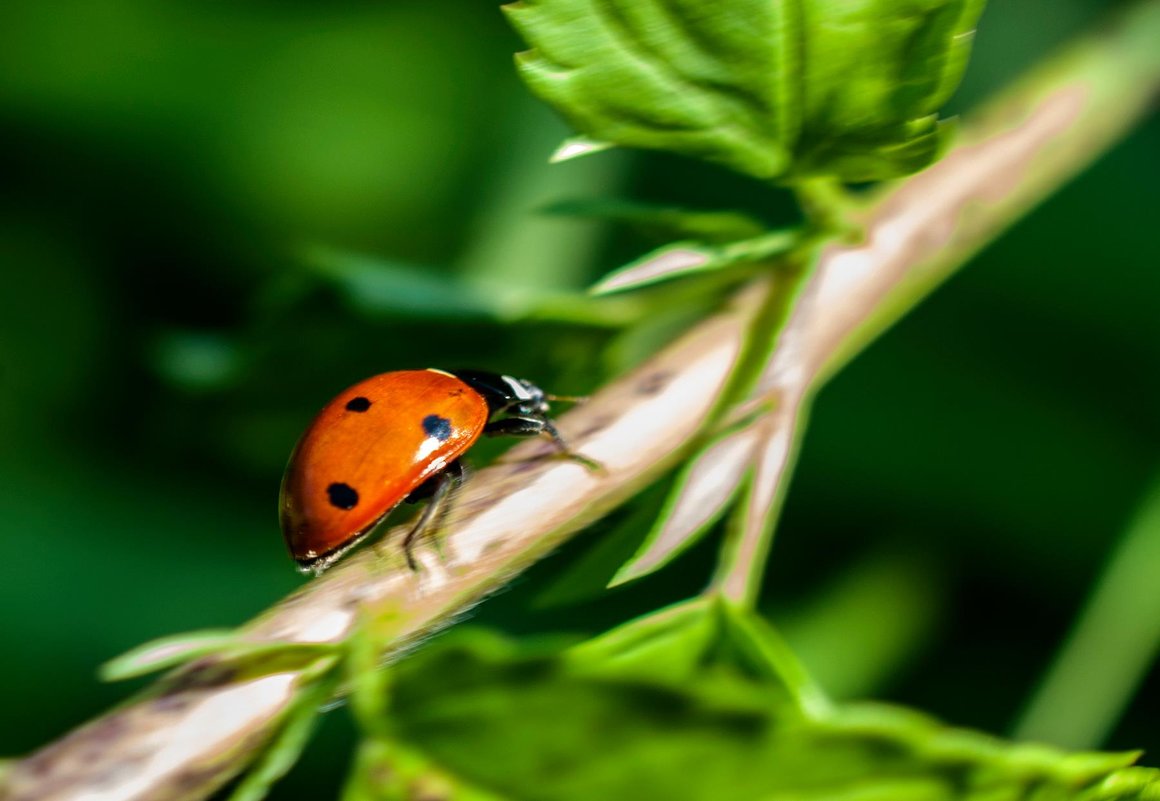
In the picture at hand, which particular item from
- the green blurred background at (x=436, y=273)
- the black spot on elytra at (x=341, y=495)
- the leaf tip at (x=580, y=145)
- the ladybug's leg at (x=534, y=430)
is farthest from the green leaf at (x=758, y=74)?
the green blurred background at (x=436, y=273)

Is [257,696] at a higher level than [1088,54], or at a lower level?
lower

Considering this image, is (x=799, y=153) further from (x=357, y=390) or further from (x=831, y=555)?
(x=831, y=555)

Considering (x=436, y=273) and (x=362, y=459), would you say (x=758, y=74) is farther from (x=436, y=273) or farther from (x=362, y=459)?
(x=436, y=273)

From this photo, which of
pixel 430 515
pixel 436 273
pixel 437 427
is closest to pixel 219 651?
pixel 430 515

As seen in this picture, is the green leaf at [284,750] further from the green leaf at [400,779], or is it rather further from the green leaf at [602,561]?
the green leaf at [602,561]

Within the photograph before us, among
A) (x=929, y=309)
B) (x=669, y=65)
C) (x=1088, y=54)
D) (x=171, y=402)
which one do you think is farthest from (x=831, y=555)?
(x=669, y=65)

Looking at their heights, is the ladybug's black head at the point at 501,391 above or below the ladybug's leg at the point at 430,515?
below

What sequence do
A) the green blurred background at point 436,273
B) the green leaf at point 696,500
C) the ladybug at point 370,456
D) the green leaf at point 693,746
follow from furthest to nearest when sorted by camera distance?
the green blurred background at point 436,273 → the ladybug at point 370,456 → the green leaf at point 696,500 → the green leaf at point 693,746
